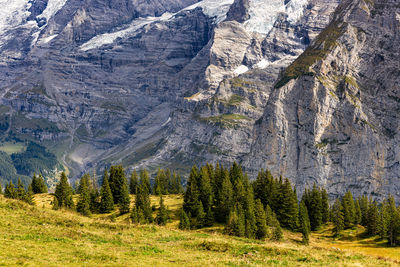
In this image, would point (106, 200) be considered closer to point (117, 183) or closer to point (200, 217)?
point (117, 183)

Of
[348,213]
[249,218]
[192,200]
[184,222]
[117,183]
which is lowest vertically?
[348,213]

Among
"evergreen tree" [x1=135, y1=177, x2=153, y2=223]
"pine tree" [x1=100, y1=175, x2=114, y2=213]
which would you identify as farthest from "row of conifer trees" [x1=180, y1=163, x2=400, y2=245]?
"pine tree" [x1=100, y1=175, x2=114, y2=213]

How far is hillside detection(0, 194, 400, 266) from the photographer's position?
110ft

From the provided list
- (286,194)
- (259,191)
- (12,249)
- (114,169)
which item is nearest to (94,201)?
(114,169)

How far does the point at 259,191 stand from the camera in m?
97.8

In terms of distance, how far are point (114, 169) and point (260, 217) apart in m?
43.9

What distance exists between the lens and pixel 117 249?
1524 inches

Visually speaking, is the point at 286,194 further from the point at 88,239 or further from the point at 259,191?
the point at 88,239

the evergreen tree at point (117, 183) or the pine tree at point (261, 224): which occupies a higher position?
the evergreen tree at point (117, 183)

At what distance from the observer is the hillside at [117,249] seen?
33594mm

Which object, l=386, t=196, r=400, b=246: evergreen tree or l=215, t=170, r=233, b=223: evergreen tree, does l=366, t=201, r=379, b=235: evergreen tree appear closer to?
l=386, t=196, r=400, b=246: evergreen tree

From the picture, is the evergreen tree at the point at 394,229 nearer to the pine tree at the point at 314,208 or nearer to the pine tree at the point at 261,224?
the pine tree at the point at 314,208

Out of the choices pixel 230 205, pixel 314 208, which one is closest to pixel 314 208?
pixel 314 208

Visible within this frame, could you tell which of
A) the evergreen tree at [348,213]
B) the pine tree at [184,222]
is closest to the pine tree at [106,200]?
the pine tree at [184,222]
